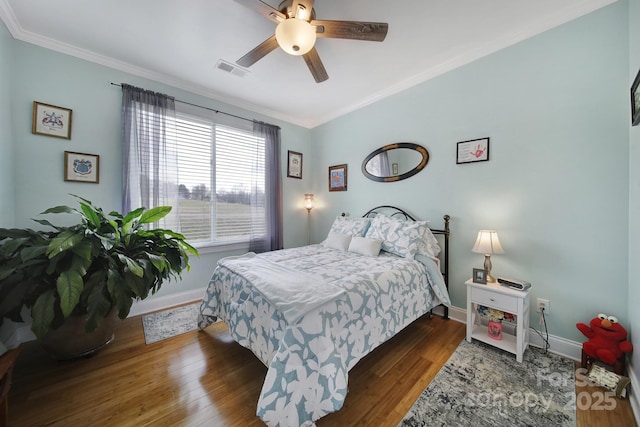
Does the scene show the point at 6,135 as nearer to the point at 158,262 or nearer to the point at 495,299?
the point at 158,262

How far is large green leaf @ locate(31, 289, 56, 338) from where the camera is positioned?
1.31 meters

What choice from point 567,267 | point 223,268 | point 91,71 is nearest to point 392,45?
point 567,267

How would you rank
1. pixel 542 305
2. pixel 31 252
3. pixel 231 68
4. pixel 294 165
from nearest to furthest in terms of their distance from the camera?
pixel 31 252 → pixel 542 305 → pixel 231 68 → pixel 294 165

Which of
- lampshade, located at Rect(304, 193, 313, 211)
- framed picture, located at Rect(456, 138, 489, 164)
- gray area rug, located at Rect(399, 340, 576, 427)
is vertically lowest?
gray area rug, located at Rect(399, 340, 576, 427)

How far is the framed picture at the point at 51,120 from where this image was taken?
207cm

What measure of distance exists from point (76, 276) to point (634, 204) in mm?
3568

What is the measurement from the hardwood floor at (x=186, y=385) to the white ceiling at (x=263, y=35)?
2.74 metres

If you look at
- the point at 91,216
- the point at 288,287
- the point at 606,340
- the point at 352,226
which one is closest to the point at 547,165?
the point at 606,340

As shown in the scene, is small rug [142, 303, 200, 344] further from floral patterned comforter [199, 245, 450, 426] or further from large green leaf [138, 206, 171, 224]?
large green leaf [138, 206, 171, 224]

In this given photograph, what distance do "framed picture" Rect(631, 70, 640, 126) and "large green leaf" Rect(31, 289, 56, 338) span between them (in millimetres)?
3662

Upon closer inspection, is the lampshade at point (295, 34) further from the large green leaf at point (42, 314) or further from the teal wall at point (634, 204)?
the large green leaf at point (42, 314)

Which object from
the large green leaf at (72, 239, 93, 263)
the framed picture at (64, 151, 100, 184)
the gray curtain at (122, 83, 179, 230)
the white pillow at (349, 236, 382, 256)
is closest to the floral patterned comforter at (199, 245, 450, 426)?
the white pillow at (349, 236, 382, 256)

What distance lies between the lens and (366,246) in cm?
250

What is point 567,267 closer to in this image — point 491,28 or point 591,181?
point 591,181
